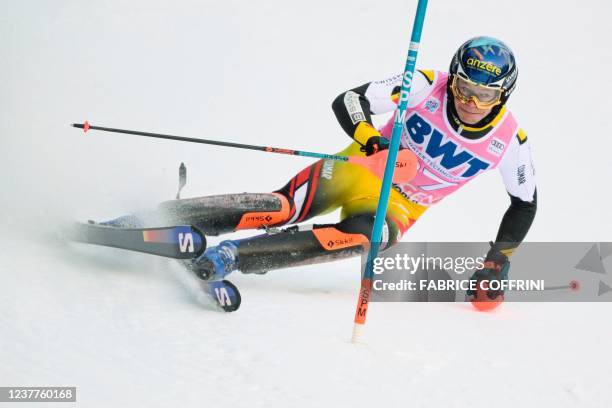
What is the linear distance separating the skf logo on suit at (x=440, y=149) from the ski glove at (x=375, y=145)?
0.63 m

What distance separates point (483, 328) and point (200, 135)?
3916mm

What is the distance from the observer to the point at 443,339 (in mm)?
4008

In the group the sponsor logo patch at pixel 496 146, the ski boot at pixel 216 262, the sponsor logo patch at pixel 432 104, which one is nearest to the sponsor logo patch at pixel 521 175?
the sponsor logo patch at pixel 496 146

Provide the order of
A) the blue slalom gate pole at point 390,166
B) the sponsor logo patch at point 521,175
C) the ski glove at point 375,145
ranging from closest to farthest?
the blue slalom gate pole at point 390,166 → the ski glove at point 375,145 → the sponsor logo patch at point 521,175

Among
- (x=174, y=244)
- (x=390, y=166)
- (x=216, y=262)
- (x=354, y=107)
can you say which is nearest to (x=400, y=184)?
(x=354, y=107)

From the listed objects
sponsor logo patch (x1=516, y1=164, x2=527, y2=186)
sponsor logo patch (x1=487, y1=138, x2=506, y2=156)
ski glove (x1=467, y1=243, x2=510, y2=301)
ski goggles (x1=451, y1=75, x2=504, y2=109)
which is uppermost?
ski goggles (x1=451, y1=75, x2=504, y2=109)

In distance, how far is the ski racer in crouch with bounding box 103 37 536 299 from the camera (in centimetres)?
438

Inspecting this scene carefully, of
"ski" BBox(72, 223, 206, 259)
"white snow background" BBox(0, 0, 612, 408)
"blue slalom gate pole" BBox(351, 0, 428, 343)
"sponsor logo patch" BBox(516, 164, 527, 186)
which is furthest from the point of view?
"sponsor logo patch" BBox(516, 164, 527, 186)

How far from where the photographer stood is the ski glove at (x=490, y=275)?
15.9 feet

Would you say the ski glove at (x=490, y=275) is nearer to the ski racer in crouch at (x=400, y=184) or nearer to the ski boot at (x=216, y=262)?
the ski racer in crouch at (x=400, y=184)

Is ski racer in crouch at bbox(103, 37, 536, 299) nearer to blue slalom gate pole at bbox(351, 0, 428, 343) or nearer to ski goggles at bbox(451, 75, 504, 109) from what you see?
ski goggles at bbox(451, 75, 504, 109)

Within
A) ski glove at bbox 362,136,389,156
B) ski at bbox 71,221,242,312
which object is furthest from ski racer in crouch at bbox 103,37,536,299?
ski at bbox 71,221,242,312

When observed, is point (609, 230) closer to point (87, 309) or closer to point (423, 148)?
point (423, 148)

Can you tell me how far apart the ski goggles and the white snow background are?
1.17 meters
